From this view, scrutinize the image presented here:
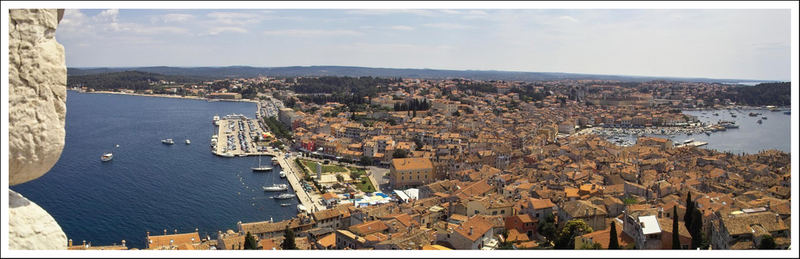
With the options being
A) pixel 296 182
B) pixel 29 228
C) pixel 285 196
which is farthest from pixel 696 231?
pixel 296 182

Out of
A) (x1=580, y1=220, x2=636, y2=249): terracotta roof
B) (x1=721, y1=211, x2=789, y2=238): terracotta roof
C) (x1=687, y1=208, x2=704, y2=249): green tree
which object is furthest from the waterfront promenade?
(x1=721, y1=211, x2=789, y2=238): terracotta roof

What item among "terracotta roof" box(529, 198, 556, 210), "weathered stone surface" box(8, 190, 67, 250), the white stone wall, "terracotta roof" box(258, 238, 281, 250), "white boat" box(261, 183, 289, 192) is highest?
the white stone wall

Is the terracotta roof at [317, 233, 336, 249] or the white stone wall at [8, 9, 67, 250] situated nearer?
the white stone wall at [8, 9, 67, 250]

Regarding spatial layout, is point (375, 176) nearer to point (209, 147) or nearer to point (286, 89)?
point (209, 147)

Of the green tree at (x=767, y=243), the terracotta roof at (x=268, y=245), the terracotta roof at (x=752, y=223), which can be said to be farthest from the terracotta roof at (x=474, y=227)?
the green tree at (x=767, y=243)

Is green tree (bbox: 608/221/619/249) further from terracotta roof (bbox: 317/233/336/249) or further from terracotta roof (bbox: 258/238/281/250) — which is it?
terracotta roof (bbox: 258/238/281/250)

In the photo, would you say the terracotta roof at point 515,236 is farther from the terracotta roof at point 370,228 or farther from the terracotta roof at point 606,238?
the terracotta roof at point 370,228
